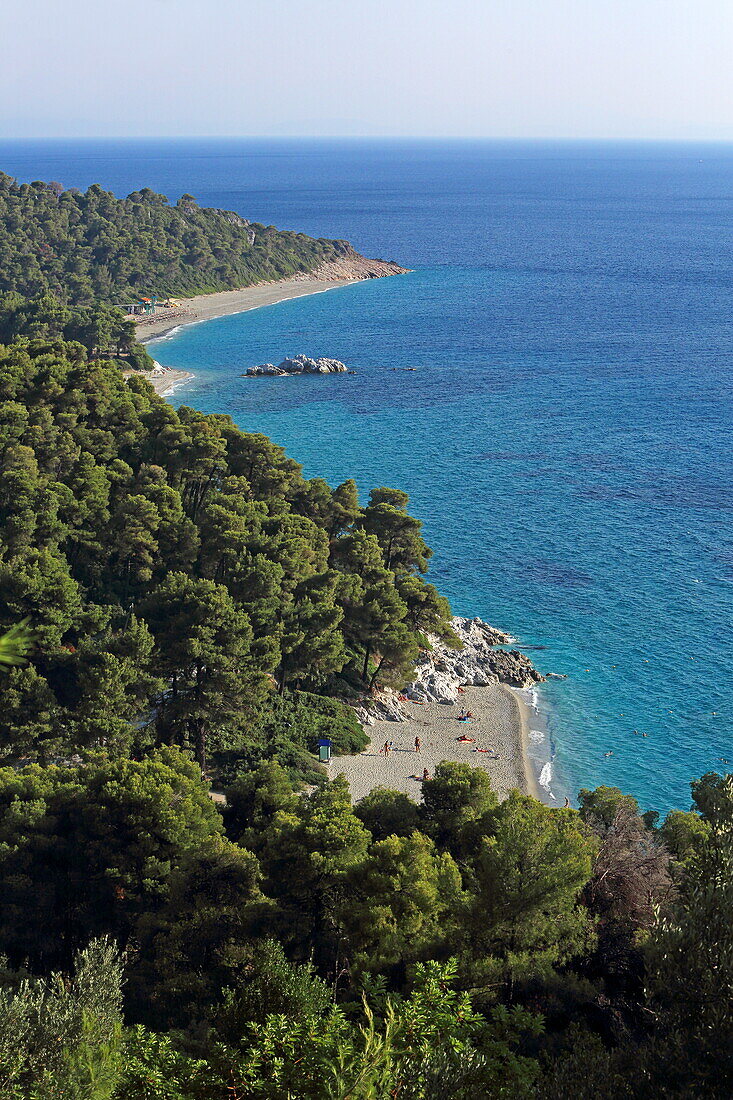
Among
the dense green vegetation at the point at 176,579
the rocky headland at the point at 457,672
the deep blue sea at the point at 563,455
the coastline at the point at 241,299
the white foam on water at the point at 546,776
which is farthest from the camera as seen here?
the coastline at the point at 241,299

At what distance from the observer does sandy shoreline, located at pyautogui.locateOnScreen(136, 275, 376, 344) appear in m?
132

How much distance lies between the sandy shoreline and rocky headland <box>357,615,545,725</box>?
8283 centimetres

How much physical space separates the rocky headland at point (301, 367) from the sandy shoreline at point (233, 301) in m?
20.6

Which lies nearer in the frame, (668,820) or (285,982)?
(285,982)

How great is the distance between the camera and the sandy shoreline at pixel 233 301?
13166 cm

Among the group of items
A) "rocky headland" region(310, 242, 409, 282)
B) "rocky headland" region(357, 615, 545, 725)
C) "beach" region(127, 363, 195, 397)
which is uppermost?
"rocky headland" region(310, 242, 409, 282)

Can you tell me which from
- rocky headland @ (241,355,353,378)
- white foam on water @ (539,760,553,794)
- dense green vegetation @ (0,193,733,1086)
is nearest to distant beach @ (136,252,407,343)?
rocky headland @ (241,355,353,378)

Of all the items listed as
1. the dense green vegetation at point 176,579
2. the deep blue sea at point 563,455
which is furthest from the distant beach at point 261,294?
the dense green vegetation at point 176,579

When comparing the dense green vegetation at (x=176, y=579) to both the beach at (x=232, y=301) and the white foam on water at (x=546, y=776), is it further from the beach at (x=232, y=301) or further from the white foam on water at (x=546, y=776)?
the beach at (x=232, y=301)

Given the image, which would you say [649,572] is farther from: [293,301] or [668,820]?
[293,301]

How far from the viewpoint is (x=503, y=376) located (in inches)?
4392

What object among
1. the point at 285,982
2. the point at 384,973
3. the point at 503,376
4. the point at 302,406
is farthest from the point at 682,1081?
the point at 503,376

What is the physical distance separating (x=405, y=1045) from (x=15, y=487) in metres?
37.0

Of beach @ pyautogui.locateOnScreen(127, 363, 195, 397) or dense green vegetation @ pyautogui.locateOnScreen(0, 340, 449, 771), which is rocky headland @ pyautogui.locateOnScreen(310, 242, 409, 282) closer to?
beach @ pyautogui.locateOnScreen(127, 363, 195, 397)
